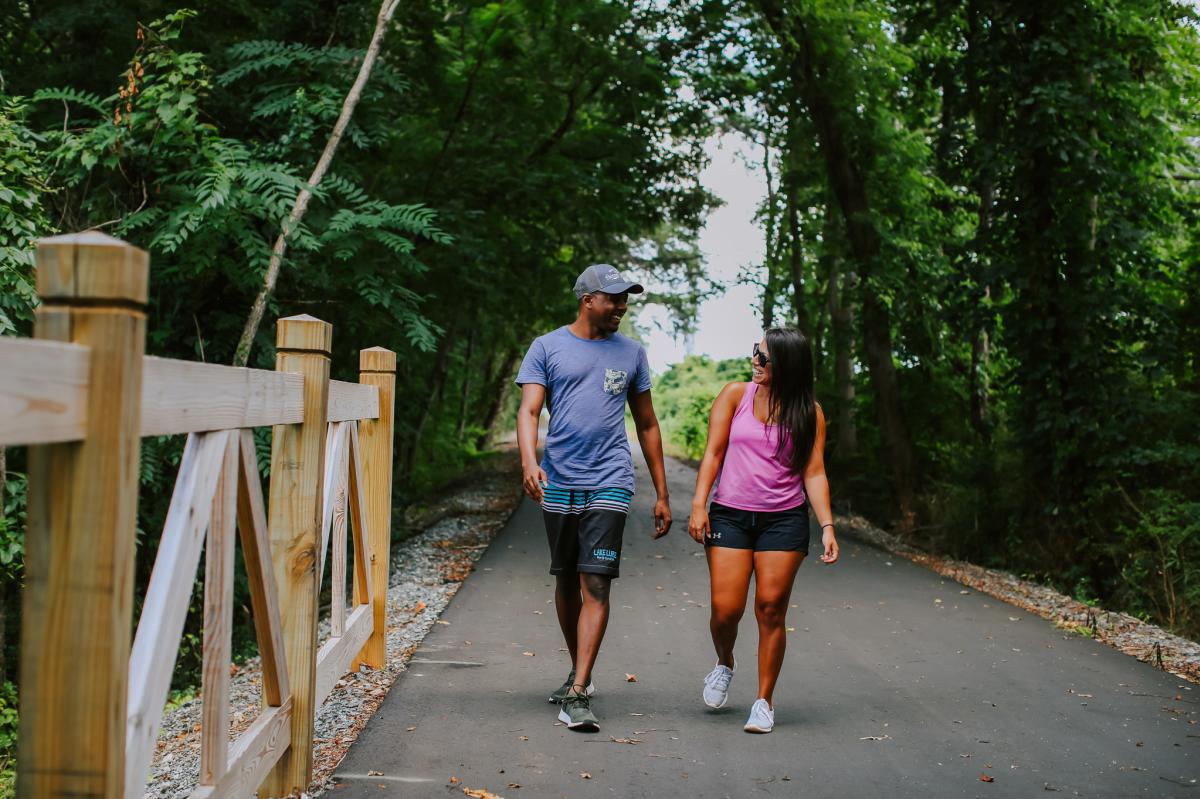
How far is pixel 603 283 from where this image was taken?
545 cm

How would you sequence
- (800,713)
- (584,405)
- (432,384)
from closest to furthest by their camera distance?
(584,405) → (800,713) → (432,384)

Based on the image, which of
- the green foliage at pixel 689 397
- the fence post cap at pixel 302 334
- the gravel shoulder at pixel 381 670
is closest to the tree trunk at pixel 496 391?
the green foliage at pixel 689 397

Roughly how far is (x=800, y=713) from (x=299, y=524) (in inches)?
120

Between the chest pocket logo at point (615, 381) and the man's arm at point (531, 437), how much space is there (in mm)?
334

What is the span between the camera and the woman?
5352 millimetres

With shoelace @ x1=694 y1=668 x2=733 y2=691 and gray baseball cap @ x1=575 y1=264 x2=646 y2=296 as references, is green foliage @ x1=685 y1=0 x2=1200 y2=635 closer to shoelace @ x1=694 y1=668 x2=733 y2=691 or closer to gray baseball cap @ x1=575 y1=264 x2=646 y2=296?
shoelace @ x1=694 y1=668 x2=733 y2=691

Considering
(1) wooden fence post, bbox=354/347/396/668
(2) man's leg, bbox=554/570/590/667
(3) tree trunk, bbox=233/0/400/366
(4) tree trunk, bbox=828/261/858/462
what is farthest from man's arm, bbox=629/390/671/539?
(4) tree trunk, bbox=828/261/858/462

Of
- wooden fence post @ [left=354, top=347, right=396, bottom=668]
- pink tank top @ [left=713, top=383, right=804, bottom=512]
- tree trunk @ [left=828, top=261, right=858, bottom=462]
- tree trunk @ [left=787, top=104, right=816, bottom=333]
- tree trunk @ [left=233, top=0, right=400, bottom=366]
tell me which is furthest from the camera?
tree trunk @ [left=787, top=104, right=816, bottom=333]

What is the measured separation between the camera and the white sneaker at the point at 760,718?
208 inches

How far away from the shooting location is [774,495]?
213 inches

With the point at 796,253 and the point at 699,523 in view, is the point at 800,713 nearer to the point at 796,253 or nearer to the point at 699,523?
the point at 699,523

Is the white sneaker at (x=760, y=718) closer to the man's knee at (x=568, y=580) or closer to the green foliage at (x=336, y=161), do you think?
the man's knee at (x=568, y=580)

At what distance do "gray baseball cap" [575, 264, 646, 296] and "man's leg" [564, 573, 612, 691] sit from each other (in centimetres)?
Answer: 146

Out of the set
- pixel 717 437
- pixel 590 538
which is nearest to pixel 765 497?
pixel 717 437
